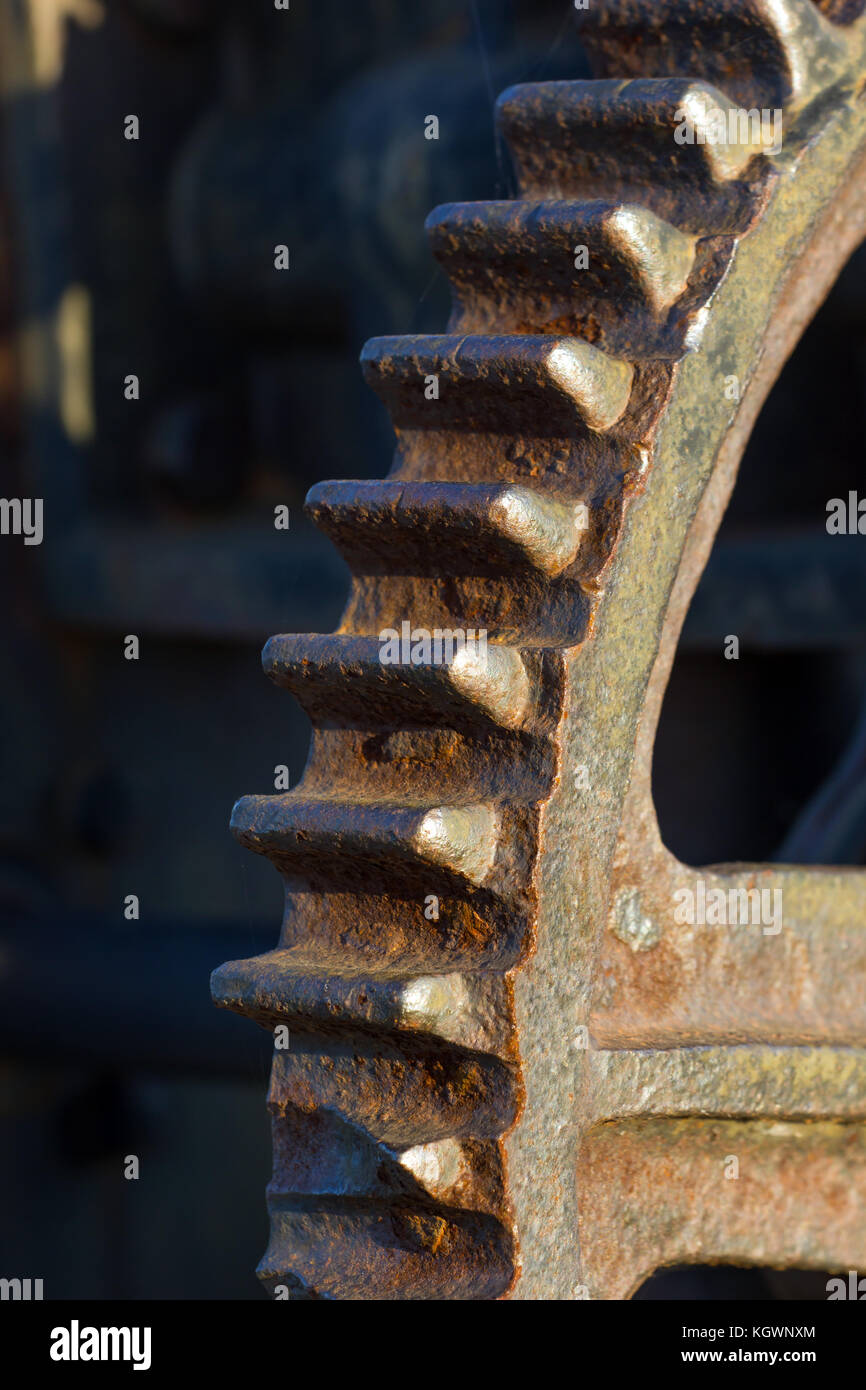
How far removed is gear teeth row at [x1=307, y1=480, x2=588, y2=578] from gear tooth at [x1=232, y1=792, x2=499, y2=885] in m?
0.15

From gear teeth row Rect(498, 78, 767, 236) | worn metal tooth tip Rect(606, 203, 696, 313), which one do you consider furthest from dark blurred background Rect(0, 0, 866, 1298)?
worn metal tooth tip Rect(606, 203, 696, 313)

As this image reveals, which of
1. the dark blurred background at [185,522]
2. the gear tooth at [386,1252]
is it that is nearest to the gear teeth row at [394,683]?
the gear tooth at [386,1252]

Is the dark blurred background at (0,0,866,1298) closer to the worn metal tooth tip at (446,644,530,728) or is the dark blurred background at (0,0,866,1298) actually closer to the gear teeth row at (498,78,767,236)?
the gear teeth row at (498,78,767,236)

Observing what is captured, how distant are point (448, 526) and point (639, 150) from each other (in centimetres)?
26

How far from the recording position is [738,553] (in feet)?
6.81

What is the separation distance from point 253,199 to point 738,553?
89 centimetres

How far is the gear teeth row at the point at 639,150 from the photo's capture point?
1.14 m

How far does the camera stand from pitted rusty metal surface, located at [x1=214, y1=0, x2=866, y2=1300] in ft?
3.59

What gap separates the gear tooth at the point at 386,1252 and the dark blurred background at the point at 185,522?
1068 millimetres

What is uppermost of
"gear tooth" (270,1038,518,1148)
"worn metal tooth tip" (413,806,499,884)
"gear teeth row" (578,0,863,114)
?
"gear teeth row" (578,0,863,114)

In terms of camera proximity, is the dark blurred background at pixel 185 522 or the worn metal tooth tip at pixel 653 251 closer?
the worn metal tooth tip at pixel 653 251

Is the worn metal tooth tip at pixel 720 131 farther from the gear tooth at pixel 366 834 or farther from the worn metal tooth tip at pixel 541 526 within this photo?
the gear tooth at pixel 366 834

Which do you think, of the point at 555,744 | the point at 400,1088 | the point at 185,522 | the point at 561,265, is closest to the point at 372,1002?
the point at 400,1088

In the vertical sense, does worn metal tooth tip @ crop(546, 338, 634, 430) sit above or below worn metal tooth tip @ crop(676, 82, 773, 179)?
below
